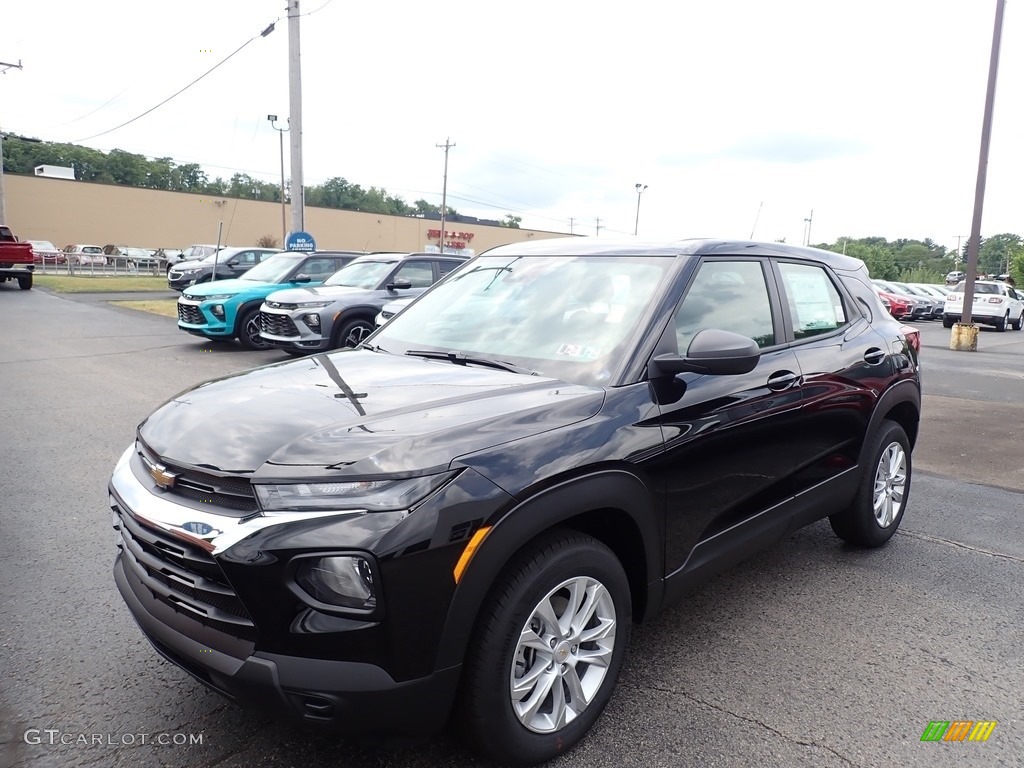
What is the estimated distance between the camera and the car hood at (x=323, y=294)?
10.8 meters

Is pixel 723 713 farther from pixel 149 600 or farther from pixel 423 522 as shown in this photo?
pixel 149 600

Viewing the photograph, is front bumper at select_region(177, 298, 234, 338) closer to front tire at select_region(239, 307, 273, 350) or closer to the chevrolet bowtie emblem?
front tire at select_region(239, 307, 273, 350)

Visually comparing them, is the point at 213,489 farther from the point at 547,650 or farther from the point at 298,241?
the point at 298,241

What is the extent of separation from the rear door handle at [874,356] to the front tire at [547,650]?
235 centimetres

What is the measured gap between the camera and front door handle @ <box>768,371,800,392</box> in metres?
3.34

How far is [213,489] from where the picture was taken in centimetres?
221

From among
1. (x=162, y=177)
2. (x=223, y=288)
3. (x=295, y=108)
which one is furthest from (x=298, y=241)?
(x=162, y=177)

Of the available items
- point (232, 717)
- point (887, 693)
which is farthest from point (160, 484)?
point (887, 693)

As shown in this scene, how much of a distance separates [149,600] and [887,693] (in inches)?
111

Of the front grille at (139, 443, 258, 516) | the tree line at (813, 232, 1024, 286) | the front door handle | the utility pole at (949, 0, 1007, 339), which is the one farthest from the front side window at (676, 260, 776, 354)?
the tree line at (813, 232, 1024, 286)

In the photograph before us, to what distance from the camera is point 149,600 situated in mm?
2354

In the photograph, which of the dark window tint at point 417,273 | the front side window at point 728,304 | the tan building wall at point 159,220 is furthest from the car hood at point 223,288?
the tan building wall at point 159,220

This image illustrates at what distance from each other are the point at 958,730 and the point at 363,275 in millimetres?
10796

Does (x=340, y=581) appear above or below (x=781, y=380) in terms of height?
below
